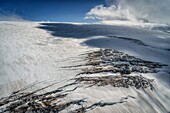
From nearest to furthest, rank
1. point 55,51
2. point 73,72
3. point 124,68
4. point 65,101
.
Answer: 1. point 65,101
2. point 73,72
3. point 124,68
4. point 55,51

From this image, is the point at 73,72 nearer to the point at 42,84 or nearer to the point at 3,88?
the point at 42,84

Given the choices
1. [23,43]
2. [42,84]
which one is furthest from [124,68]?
[23,43]

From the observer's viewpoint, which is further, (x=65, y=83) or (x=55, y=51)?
(x=55, y=51)

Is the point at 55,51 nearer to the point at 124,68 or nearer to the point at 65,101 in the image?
the point at 124,68

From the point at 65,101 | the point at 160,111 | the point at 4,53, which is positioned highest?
the point at 4,53

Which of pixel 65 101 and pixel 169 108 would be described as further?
pixel 169 108

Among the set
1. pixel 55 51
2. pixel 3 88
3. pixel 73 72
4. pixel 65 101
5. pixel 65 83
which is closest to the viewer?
pixel 65 101

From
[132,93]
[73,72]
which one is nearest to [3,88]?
[73,72]

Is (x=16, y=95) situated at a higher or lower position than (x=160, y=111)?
higher

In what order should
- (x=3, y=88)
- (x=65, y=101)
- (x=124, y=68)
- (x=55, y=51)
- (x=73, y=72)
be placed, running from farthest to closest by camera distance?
(x=55, y=51) < (x=124, y=68) < (x=73, y=72) < (x=3, y=88) < (x=65, y=101)
